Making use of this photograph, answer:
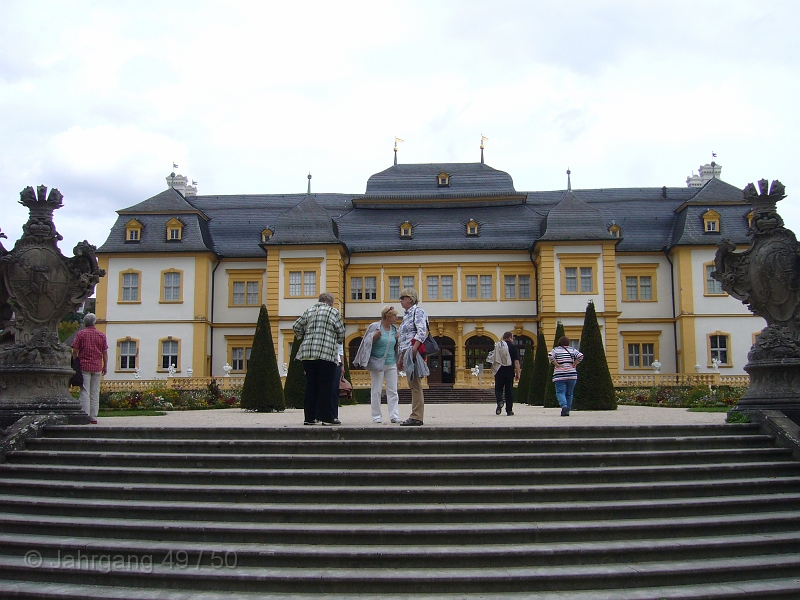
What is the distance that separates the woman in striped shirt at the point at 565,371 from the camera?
13.6 m

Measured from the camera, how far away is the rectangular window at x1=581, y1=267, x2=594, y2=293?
3525 centimetres

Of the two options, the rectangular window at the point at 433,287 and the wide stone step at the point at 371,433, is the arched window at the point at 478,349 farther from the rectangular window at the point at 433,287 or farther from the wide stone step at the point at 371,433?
the wide stone step at the point at 371,433

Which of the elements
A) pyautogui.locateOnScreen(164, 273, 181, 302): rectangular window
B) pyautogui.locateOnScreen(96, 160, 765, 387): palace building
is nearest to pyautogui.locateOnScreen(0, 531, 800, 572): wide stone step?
pyautogui.locateOnScreen(96, 160, 765, 387): palace building

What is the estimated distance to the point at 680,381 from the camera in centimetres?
3039

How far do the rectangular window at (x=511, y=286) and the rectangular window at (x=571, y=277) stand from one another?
9.62 feet

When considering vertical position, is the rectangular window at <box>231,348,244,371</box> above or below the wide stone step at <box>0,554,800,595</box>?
above

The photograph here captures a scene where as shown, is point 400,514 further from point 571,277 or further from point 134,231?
point 134,231

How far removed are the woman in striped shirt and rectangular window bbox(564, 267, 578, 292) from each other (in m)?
21.9

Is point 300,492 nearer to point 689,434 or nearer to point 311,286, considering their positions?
point 689,434

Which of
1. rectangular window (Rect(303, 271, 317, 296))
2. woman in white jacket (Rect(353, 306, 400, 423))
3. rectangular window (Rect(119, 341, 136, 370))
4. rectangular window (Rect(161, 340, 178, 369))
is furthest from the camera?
rectangular window (Rect(161, 340, 178, 369))

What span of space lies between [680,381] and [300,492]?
2678 centimetres

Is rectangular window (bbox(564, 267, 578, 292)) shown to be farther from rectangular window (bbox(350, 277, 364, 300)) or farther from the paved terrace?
the paved terrace

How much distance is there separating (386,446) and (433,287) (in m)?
29.6

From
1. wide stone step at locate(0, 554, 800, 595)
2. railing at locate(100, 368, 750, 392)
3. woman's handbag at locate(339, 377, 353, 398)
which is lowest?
wide stone step at locate(0, 554, 800, 595)
